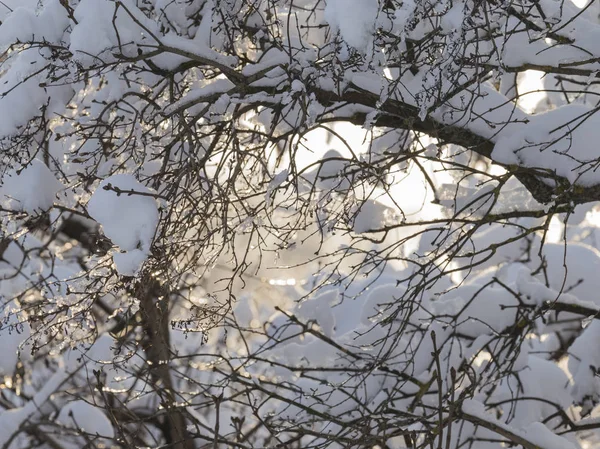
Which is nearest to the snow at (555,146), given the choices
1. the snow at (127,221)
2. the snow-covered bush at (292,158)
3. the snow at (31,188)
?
the snow-covered bush at (292,158)

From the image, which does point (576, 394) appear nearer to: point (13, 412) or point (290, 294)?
point (290, 294)

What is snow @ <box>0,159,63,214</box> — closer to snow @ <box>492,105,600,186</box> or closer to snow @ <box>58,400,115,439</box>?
snow @ <box>492,105,600,186</box>

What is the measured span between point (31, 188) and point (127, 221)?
1.14 meters

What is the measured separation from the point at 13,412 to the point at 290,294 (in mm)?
3554

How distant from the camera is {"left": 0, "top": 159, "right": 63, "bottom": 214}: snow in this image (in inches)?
151

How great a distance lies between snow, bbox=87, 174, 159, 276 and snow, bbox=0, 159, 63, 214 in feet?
3.22

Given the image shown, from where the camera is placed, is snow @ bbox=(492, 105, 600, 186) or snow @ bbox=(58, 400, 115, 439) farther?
snow @ bbox=(58, 400, 115, 439)

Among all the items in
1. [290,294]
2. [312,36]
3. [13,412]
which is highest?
[290,294]

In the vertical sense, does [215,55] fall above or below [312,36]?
below

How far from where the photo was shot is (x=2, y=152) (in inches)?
143

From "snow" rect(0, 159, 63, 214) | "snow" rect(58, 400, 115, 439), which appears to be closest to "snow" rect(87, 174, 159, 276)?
"snow" rect(0, 159, 63, 214)

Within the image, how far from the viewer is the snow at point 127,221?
293cm

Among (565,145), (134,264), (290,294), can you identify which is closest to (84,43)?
(134,264)

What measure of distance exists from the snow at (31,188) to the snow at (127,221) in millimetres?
982
